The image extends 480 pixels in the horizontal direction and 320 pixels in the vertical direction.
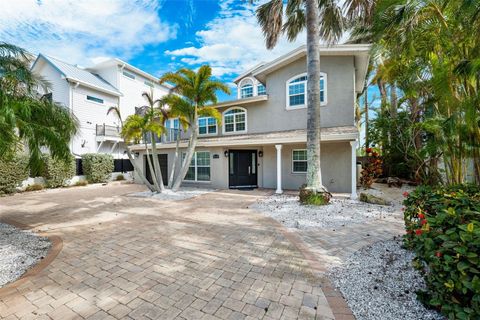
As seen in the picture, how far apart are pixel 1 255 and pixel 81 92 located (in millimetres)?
17735

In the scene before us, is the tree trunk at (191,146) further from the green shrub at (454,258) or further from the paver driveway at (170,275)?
the green shrub at (454,258)

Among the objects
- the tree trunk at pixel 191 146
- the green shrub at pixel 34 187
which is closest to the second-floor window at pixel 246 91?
the tree trunk at pixel 191 146

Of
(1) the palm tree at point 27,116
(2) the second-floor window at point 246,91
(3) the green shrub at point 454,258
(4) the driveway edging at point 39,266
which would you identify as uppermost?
(2) the second-floor window at point 246,91

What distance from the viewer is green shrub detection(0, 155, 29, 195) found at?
1203 centimetres

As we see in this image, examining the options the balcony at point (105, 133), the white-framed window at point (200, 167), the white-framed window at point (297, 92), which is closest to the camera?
the white-framed window at point (297, 92)

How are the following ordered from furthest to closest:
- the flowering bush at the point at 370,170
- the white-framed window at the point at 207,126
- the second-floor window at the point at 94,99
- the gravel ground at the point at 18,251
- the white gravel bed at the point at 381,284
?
the second-floor window at the point at 94,99 → the white-framed window at the point at 207,126 → the flowering bush at the point at 370,170 → the gravel ground at the point at 18,251 → the white gravel bed at the point at 381,284

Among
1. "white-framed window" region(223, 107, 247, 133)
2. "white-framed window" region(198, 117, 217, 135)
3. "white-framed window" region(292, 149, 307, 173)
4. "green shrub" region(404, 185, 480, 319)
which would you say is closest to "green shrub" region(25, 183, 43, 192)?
"white-framed window" region(198, 117, 217, 135)

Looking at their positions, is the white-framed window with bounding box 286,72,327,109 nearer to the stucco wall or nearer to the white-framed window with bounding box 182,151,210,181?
the stucco wall

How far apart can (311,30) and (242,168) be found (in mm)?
7893

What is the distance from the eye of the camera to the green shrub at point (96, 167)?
55.0 feet

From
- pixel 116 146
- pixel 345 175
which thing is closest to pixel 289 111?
pixel 345 175

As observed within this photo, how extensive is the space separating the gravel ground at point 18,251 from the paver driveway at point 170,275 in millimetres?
389

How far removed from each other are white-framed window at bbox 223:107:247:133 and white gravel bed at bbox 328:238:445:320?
11.1 m

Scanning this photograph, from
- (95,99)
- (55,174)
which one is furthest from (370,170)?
(95,99)
